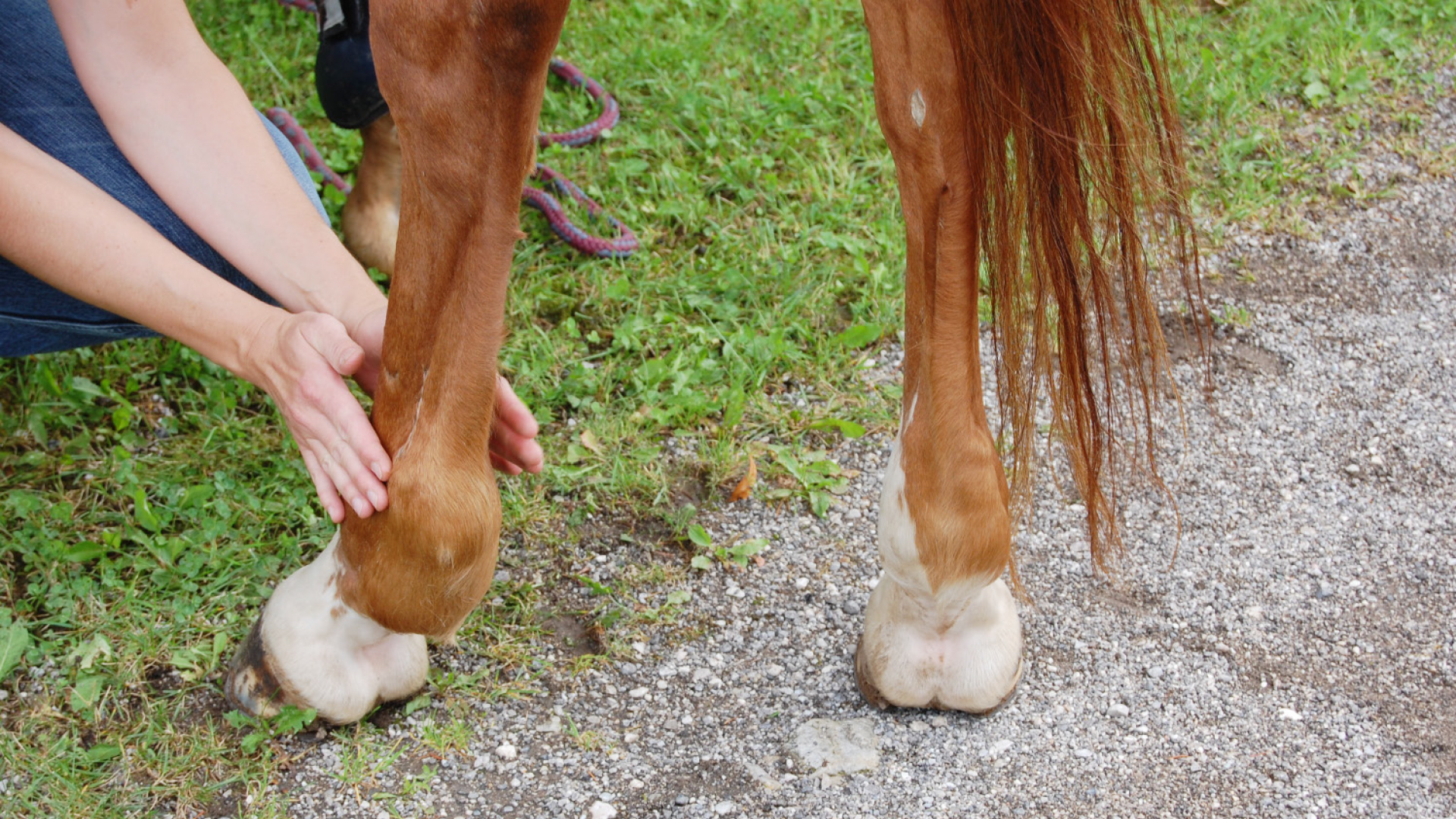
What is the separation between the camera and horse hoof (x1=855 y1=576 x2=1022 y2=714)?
1605 mm

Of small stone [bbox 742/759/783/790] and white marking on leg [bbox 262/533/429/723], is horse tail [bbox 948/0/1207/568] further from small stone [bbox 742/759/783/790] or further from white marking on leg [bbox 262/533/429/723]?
white marking on leg [bbox 262/533/429/723]

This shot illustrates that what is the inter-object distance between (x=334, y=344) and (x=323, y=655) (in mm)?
445

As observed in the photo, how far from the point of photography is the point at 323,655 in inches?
63.7

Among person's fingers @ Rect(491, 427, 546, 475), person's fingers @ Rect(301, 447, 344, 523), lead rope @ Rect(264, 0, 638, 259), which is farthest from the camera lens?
lead rope @ Rect(264, 0, 638, 259)

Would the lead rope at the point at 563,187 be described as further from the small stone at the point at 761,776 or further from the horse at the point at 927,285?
the small stone at the point at 761,776

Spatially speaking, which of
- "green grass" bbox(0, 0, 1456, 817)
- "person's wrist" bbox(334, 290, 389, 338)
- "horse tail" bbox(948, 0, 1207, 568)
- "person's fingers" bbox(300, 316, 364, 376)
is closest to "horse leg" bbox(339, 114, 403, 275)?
"green grass" bbox(0, 0, 1456, 817)

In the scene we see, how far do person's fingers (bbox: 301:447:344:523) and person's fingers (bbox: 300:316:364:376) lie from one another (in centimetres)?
14

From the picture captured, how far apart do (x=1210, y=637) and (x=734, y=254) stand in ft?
4.07

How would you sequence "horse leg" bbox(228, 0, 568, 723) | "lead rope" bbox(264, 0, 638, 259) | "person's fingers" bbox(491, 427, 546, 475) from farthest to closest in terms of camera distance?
"lead rope" bbox(264, 0, 638, 259)
"person's fingers" bbox(491, 427, 546, 475)
"horse leg" bbox(228, 0, 568, 723)

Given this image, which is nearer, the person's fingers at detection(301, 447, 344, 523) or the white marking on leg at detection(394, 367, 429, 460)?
the white marking on leg at detection(394, 367, 429, 460)

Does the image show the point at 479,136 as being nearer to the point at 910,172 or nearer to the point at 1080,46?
the point at 910,172

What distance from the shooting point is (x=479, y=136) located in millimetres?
1304

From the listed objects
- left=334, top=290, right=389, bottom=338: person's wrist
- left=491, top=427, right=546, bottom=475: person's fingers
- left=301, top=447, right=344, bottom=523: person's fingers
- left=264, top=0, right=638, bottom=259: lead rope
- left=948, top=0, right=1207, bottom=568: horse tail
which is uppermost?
left=948, top=0, right=1207, bottom=568: horse tail

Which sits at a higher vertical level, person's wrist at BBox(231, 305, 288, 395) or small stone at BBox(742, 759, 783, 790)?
person's wrist at BBox(231, 305, 288, 395)
